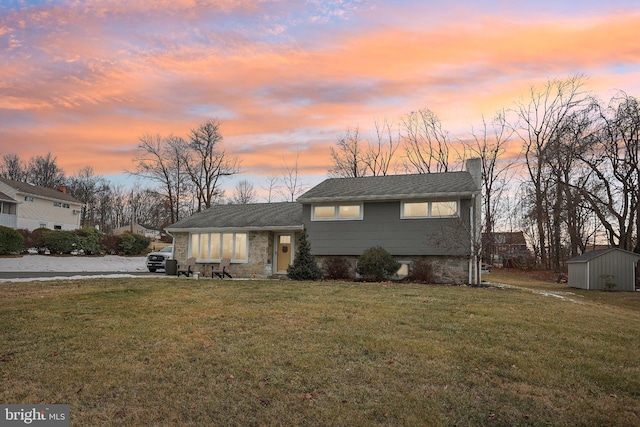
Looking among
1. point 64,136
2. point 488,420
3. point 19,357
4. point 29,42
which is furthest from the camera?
point 64,136

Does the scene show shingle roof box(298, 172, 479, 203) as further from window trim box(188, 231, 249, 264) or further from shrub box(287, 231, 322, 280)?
window trim box(188, 231, 249, 264)

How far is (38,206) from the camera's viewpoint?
39.2 m

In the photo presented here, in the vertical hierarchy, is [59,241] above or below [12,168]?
below

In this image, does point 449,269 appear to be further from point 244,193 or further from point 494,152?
point 244,193

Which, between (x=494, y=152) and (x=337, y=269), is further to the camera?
(x=494, y=152)

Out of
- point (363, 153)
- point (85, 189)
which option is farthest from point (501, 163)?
point (85, 189)

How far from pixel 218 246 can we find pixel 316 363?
1617cm

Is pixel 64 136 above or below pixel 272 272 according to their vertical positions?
above

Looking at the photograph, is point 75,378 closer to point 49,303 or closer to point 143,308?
point 143,308

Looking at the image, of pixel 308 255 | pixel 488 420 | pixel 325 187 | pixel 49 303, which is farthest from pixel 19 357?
pixel 325 187

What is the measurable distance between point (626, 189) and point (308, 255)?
2286 centimetres

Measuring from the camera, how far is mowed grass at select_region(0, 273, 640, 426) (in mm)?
4387

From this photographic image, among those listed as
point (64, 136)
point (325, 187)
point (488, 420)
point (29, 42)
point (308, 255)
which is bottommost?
point (488, 420)

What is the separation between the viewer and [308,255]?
690 inches
